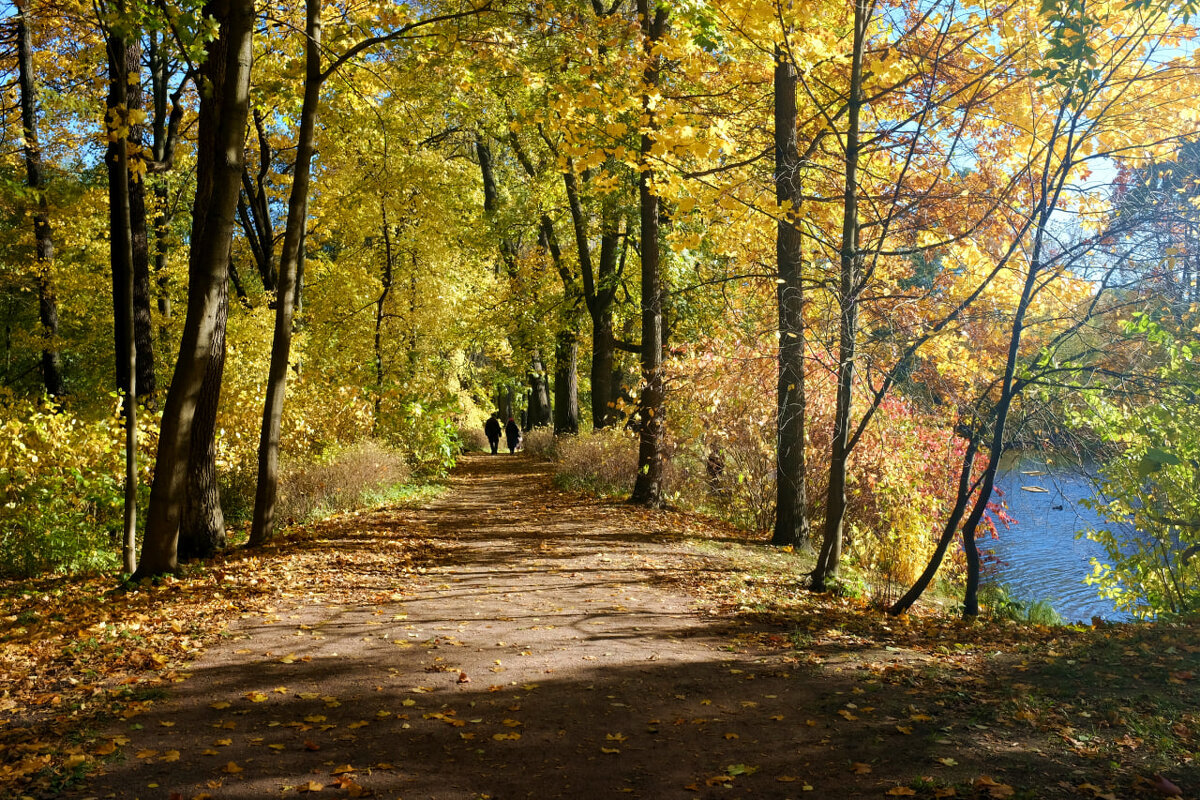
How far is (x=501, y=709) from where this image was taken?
15.5ft

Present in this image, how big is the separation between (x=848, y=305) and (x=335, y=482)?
9.29m

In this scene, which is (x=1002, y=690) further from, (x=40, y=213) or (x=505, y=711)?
(x=40, y=213)

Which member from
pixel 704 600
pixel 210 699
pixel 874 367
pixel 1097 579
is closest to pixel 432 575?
pixel 704 600

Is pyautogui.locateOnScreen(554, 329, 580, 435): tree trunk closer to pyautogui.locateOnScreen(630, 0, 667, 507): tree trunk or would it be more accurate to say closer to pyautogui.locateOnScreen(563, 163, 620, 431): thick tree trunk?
pyautogui.locateOnScreen(563, 163, 620, 431): thick tree trunk

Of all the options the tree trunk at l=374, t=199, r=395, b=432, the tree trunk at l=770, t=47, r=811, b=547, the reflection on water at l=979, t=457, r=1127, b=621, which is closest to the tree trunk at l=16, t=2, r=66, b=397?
the tree trunk at l=374, t=199, r=395, b=432

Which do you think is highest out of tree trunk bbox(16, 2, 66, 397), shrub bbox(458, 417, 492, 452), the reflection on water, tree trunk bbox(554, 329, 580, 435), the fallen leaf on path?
tree trunk bbox(16, 2, 66, 397)

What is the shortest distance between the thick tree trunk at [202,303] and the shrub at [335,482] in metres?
4.30

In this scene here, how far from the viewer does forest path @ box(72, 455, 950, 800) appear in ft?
12.2

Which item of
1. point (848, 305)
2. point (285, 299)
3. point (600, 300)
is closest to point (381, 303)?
point (600, 300)

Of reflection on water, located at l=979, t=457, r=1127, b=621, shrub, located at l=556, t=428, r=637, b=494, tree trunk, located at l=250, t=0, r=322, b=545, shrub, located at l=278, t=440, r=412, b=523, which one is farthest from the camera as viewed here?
shrub, located at l=556, t=428, r=637, b=494

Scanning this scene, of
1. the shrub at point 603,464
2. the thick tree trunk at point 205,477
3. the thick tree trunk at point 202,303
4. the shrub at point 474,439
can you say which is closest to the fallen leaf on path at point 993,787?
the thick tree trunk at point 202,303

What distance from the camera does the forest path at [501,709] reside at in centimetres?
373

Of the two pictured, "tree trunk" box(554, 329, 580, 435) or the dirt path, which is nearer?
the dirt path

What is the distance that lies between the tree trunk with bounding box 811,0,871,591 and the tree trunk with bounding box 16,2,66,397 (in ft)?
43.1
